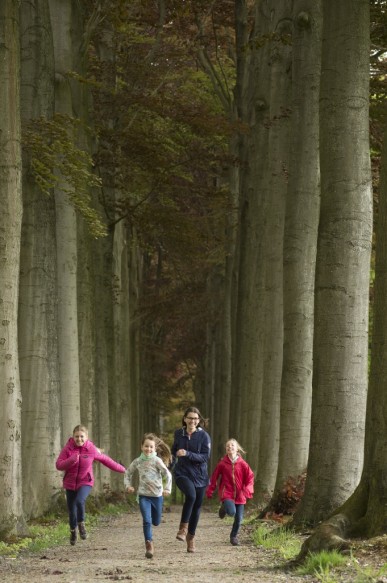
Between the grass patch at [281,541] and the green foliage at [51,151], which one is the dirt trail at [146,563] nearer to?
the grass patch at [281,541]

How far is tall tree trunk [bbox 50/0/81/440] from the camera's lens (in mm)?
18625

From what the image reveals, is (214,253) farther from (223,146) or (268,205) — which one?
(268,205)

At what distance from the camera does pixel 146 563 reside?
11.0 m

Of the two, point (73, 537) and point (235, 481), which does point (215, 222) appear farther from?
point (73, 537)


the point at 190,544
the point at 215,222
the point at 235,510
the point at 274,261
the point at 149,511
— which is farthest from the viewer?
the point at 215,222

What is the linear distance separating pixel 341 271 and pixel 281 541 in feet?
10.3

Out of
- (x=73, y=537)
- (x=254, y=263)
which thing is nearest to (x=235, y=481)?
(x=73, y=537)

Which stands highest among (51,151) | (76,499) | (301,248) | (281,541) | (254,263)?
(51,151)

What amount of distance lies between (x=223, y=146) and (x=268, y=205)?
31.6 feet

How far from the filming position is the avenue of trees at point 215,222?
12.0 meters

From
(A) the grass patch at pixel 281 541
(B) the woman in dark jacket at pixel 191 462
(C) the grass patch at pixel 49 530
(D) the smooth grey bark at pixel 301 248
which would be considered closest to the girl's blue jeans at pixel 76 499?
(C) the grass patch at pixel 49 530

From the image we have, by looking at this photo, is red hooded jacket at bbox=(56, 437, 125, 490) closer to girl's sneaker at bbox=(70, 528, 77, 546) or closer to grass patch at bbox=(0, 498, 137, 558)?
girl's sneaker at bbox=(70, 528, 77, 546)

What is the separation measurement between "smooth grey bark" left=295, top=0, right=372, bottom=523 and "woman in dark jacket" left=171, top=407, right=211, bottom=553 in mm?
1323

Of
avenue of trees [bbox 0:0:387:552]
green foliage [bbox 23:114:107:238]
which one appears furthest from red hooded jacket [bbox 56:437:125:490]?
green foliage [bbox 23:114:107:238]
